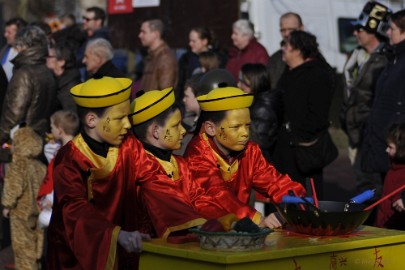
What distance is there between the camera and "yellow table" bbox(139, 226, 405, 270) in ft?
20.0

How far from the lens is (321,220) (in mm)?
6625

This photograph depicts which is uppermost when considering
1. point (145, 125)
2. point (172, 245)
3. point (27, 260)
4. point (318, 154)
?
point (145, 125)

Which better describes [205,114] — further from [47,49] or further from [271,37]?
[271,37]

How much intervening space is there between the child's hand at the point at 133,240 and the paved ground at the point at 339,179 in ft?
19.0

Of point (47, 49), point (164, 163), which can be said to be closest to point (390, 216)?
point (164, 163)

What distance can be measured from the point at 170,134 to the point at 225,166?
53 cm

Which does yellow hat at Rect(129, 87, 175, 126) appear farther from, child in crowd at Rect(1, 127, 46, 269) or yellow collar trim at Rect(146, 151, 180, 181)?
child in crowd at Rect(1, 127, 46, 269)

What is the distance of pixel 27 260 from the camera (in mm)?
10656

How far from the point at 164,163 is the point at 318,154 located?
3.45 meters

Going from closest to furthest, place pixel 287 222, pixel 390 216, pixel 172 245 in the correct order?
pixel 172 245, pixel 287 222, pixel 390 216

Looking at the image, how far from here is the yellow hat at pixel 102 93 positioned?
22.8 feet

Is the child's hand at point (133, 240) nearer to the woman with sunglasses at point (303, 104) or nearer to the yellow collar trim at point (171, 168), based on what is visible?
the yellow collar trim at point (171, 168)

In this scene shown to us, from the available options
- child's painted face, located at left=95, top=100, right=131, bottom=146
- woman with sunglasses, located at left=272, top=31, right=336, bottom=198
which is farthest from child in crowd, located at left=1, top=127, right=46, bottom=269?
child's painted face, located at left=95, top=100, right=131, bottom=146

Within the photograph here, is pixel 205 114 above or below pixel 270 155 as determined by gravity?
above
